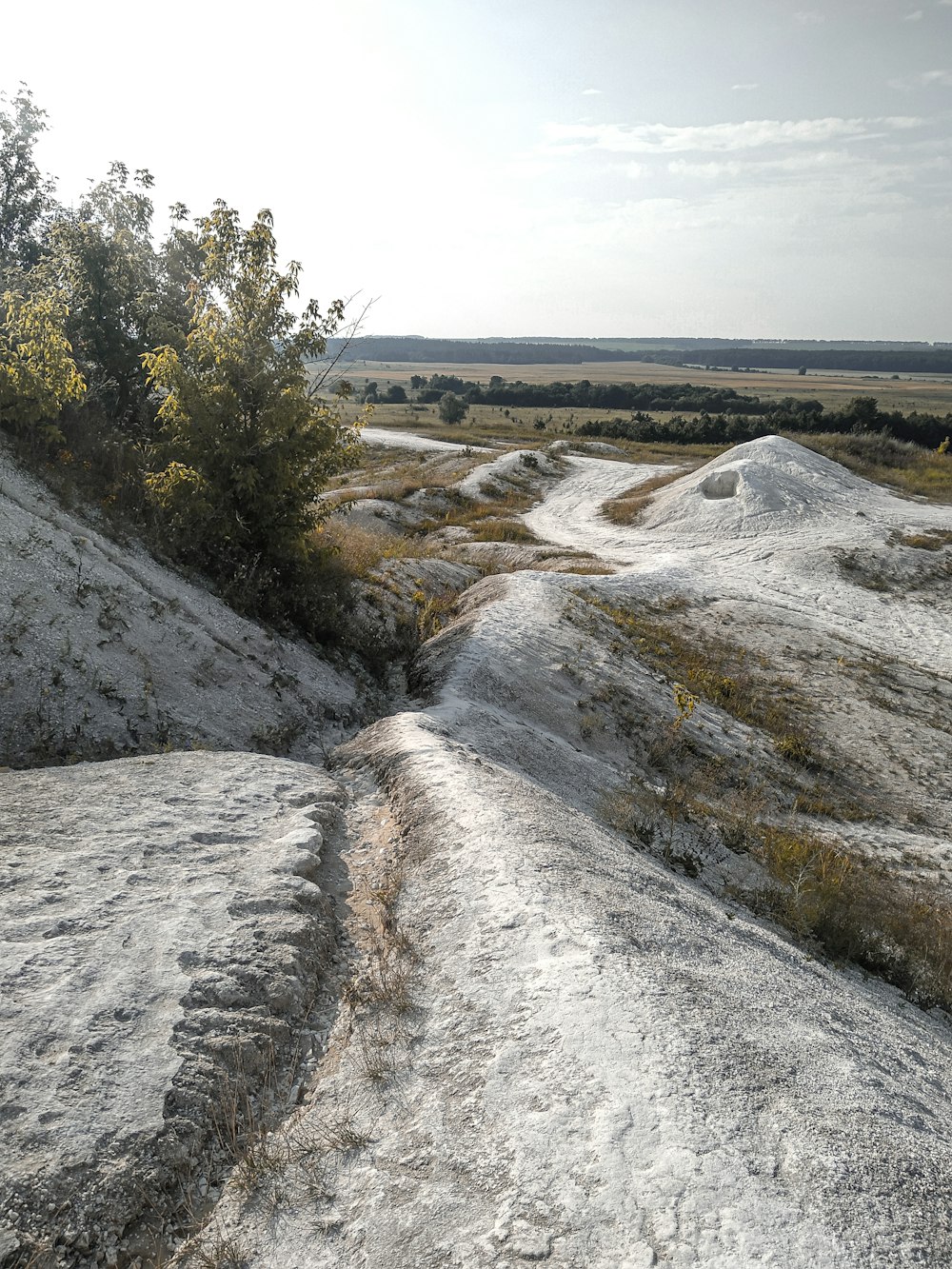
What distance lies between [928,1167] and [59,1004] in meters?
4.79

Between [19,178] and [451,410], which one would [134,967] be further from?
[451,410]

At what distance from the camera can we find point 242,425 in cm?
1322

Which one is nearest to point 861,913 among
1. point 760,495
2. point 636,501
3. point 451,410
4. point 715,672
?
point 715,672

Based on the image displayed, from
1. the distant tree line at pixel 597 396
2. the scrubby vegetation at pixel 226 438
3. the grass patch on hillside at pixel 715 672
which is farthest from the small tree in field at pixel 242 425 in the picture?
the distant tree line at pixel 597 396

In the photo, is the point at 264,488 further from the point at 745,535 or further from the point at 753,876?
the point at 745,535

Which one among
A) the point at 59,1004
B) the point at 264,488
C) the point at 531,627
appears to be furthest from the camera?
the point at 531,627

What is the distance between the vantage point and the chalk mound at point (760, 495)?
31609 mm

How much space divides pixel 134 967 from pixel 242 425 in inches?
402

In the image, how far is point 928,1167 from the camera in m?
4.00

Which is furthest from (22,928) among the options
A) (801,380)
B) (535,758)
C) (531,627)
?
(801,380)

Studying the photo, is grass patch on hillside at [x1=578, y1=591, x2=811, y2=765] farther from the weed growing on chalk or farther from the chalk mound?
the weed growing on chalk

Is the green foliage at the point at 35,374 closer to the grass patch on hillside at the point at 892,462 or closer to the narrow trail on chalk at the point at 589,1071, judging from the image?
the narrow trail on chalk at the point at 589,1071

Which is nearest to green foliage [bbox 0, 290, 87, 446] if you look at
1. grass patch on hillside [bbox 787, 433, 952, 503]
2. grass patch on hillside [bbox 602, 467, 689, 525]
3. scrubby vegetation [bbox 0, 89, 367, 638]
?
scrubby vegetation [bbox 0, 89, 367, 638]

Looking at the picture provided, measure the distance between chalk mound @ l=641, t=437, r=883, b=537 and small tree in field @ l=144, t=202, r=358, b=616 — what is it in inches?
856
